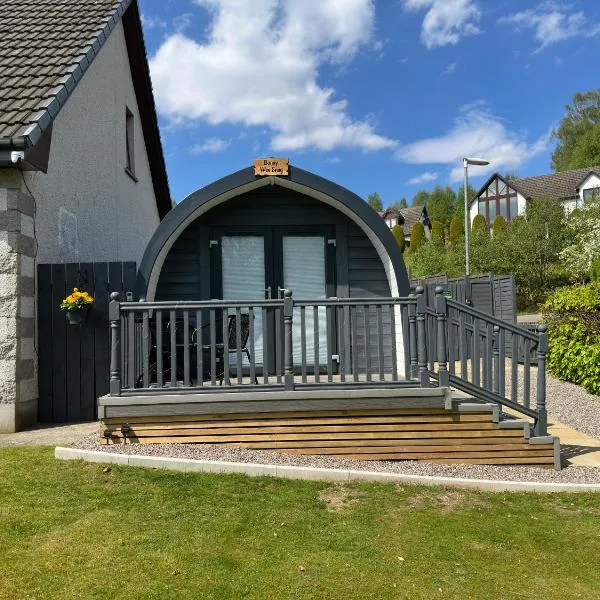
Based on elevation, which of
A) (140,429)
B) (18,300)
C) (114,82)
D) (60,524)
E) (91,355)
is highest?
(114,82)

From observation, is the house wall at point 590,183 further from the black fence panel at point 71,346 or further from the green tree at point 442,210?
the black fence panel at point 71,346

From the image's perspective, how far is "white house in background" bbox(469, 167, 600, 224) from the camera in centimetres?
4584

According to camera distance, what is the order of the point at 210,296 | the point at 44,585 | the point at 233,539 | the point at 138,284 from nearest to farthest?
1. the point at 44,585
2. the point at 233,539
3. the point at 138,284
4. the point at 210,296

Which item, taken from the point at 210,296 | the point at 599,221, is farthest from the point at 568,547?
the point at 599,221

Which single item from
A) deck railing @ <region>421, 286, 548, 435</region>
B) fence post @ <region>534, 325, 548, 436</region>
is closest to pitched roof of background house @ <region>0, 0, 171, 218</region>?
deck railing @ <region>421, 286, 548, 435</region>

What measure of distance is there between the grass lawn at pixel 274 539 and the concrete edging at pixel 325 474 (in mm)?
122

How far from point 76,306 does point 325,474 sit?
A: 12.0 feet

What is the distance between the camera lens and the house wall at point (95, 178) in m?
7.12

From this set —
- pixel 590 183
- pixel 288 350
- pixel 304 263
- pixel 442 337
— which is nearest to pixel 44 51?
pixel 304 263

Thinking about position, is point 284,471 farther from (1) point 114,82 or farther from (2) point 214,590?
(1) point 114,82

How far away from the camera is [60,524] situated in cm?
358

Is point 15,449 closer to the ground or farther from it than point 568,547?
farther from it

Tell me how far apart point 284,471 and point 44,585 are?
2217mm

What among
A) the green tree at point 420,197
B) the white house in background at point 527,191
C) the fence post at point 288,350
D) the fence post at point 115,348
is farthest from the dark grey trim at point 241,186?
the green tree at point 420,197
